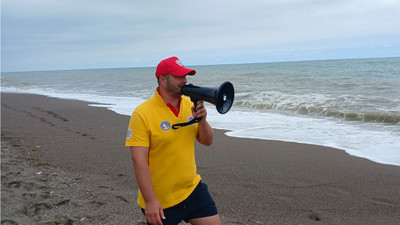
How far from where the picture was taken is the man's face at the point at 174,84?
2.28 meters

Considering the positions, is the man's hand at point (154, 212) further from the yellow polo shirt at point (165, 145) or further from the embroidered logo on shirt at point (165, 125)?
the embroidered logo on shirt at point (165, 125)

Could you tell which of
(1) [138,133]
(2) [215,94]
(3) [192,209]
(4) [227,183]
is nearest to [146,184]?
(1) [138,133]

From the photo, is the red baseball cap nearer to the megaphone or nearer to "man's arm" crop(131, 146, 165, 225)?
the megaphone

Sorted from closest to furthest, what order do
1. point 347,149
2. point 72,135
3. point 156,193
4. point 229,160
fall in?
point 156,193 < point 229,160 < point 347,149 < point 72,135

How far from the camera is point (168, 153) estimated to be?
2.28m

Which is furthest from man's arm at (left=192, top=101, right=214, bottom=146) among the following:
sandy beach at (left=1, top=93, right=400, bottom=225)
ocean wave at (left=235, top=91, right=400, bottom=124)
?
ocean wave at (left=235, top=91, right=400, bottom=124)

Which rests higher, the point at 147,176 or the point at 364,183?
the point at 147,176

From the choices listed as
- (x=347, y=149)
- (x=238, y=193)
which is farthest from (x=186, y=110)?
Answer: (x=347, y=149)

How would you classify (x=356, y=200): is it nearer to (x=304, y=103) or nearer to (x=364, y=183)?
(x=364, y=183)

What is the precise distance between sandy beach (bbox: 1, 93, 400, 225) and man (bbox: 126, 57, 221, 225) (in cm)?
147

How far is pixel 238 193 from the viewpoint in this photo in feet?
15.2

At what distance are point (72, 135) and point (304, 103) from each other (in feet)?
29.2

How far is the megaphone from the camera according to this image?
216cm

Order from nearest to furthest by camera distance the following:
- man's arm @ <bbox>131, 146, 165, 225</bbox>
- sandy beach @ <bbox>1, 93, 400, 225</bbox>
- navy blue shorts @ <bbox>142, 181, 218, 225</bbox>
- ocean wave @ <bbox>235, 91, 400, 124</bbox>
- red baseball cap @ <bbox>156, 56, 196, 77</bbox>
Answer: man's arm @ <bbox>131, 146, 165, 225</bbox>
red baseball cap @ <bbox>156, 56, 196, 77</bbox>
navy blue shorts @ <bbox>142, 181, 218, 225</bbox>
sandy beach @ <bbox>1, 93, 400, 225</bbox>
ocean wave @ <bbox>235, 91, 400, 124</bbox>
